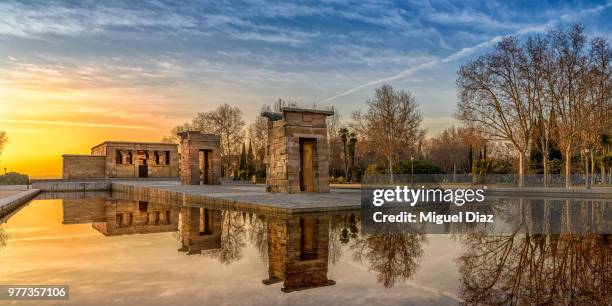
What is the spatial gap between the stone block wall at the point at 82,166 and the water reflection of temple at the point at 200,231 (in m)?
37.8

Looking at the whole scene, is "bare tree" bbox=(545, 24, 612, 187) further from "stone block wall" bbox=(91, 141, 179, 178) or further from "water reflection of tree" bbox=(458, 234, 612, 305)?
"stone block wall" bbox=(91, 141, 179, 178)

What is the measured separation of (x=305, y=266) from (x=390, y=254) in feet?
5.25

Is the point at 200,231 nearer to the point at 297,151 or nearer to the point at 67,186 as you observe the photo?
the point at 297,151

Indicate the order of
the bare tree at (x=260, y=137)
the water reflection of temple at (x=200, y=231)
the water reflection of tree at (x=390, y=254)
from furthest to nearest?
the bare tree at (x=260, y=137), the water reflection of temple at (x=200, y=231), the water reflection of tree at (x=390, y=254)

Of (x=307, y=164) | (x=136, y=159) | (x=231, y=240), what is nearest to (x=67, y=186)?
(x=136, y=159)

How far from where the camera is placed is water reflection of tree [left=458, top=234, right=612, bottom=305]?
187 inches

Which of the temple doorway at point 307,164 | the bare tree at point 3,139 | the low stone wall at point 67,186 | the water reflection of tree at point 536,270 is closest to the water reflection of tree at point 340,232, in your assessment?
the water reflection of tree at point 536,270

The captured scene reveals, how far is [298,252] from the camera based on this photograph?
292 inches

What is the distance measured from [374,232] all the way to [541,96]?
96.6ft

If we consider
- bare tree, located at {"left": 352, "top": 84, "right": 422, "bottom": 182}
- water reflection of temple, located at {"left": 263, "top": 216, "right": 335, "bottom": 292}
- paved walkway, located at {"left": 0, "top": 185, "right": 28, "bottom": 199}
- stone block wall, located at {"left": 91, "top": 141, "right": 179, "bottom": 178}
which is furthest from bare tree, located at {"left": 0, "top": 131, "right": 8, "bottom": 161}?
water reflection of temple, located at {"left": 263, "top": 216, "right": 335, "bottom": 292}

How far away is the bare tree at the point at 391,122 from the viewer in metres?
44.5

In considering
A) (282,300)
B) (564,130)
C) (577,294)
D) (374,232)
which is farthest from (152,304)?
(564,130)

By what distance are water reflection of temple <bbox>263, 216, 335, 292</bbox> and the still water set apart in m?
0.02

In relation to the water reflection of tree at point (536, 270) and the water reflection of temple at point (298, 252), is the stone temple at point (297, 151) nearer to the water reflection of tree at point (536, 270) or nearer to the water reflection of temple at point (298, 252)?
the water reflection of temple at point (298, 252)
